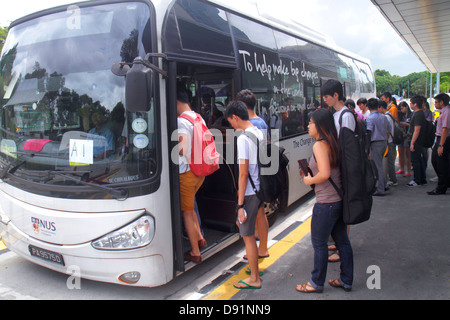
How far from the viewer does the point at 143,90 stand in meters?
3.12

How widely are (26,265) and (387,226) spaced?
4998mm

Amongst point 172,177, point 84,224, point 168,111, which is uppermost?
point 168,111

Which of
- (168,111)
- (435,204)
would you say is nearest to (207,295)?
(168,111)

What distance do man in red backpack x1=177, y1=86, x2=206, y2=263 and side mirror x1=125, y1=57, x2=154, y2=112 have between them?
799 millimetres

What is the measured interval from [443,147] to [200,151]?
5.61 m

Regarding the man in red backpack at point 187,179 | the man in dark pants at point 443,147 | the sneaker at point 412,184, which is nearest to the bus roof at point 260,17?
the man in red backpack at point 187,179

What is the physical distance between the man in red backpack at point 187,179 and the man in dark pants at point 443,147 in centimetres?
538

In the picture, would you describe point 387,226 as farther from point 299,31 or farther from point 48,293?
point 48,293

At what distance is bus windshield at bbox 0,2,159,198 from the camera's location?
11.1 ft

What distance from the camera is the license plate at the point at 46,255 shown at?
11.8 feet

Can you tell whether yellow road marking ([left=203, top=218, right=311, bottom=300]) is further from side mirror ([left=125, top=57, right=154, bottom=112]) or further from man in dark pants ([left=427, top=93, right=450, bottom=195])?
man in dark pants ([left=427, top=93, right=450, bottom=195])

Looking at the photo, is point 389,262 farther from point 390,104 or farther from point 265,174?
point 390,104

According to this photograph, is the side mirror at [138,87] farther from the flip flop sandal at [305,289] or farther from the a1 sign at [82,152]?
the flip flop sandal at [305,289]

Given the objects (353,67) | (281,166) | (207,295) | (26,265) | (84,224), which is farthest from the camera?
(353,67)
